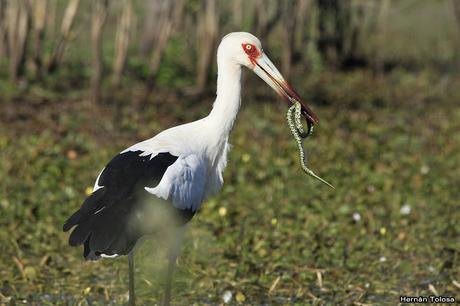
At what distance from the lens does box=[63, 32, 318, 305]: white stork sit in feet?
16.7

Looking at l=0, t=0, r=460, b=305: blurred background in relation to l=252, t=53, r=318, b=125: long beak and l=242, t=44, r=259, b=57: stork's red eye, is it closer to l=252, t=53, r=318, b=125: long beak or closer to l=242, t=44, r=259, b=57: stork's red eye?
l=252, t=53, r=318, b=125: long beak

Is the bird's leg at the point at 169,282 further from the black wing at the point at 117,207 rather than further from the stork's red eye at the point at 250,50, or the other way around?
the stork's red eye at the point at 250,50

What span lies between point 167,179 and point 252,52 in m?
0.98

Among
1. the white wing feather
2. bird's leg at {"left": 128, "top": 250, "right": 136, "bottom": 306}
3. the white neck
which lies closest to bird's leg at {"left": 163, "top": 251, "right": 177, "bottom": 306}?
bird's leg at {"left": 128, "top": 250, "right": 136, "bottom": 306}

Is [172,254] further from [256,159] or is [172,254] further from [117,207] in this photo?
[256,159]

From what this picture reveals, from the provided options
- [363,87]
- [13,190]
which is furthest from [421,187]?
[363,87]

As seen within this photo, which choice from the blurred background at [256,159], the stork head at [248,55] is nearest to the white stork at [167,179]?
the stork head at [248,55]

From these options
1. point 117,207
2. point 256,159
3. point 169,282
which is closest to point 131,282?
point 169,282

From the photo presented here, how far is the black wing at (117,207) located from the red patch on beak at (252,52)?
813 millimetres

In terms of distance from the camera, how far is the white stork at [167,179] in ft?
16.7

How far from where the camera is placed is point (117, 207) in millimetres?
5168

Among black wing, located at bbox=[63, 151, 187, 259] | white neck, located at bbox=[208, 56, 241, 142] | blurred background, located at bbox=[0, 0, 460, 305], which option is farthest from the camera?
blurred background, located at bbox=[0, 0, 460, 305]

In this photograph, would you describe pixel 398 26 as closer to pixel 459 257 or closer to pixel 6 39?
pixel 6 39

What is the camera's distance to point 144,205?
206 inches
